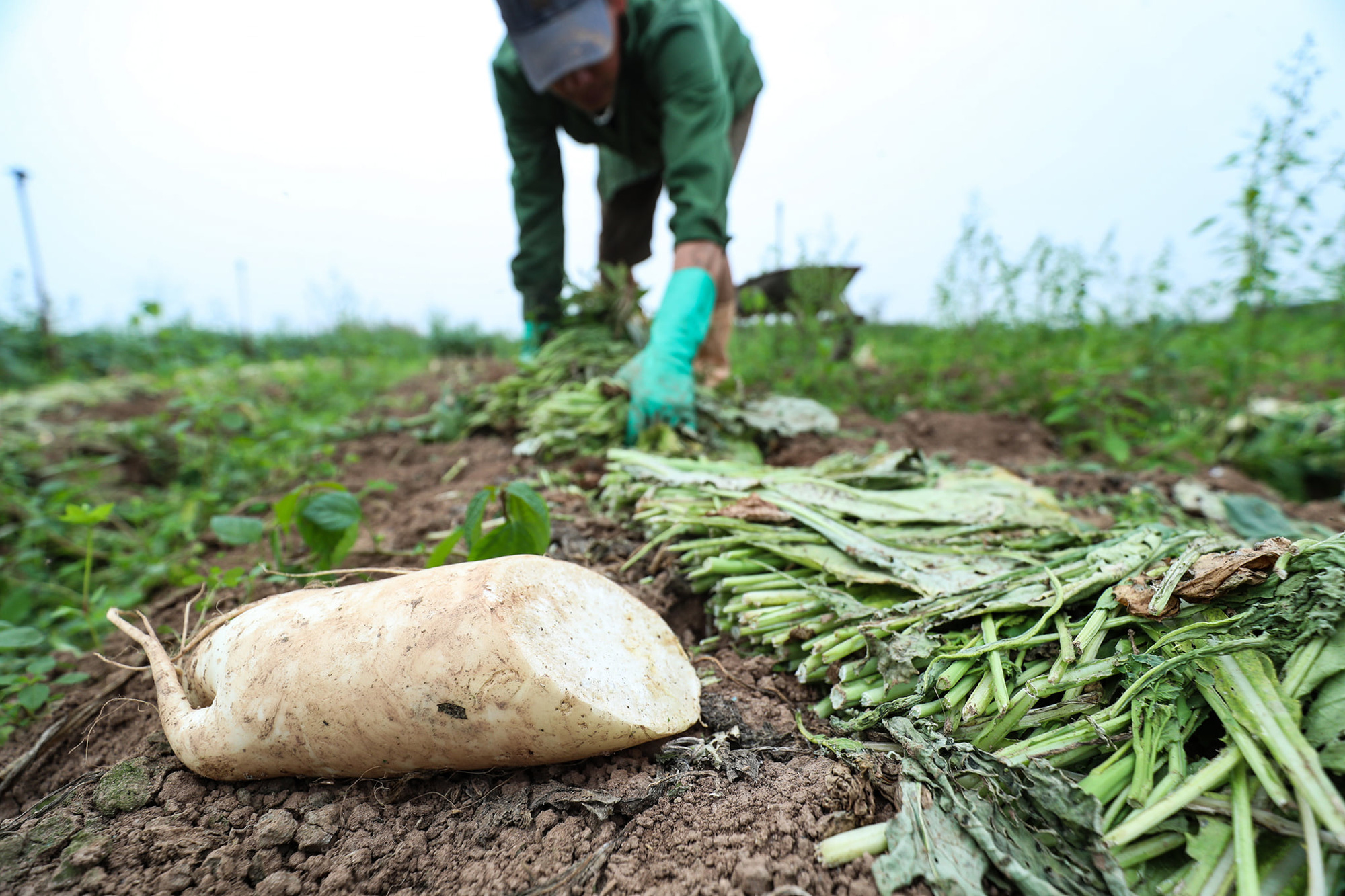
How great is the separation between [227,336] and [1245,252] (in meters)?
10.3

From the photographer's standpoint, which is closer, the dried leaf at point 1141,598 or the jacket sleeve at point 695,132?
the dried leaf at point 1141,598

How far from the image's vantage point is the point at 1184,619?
1000 mm

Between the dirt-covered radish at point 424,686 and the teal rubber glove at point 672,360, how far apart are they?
153 cm

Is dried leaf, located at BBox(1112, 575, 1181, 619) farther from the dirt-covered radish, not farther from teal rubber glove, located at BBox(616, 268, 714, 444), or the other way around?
teal rubber glove, located at BBox(616, 268, 714, 444)

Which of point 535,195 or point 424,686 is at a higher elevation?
point 535,195

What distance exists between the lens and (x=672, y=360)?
9.12 ft

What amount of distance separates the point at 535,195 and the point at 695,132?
1.37 meters

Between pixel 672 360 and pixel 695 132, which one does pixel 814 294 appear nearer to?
pixel 695 132

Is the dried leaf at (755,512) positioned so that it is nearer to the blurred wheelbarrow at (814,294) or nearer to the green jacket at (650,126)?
the green jacket at (650,126)

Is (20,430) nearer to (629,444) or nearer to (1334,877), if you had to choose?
(629,444)

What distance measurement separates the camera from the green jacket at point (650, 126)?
3.05 m

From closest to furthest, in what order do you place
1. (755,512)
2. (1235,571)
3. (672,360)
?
1. (1235,571)
2. (755,512)
3. (672,360)

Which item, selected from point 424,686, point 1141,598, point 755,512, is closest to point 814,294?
point 755,512

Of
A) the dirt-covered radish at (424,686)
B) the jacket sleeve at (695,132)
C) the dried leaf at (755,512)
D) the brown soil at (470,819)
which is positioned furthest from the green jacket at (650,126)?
the brown soil at (470,819)
